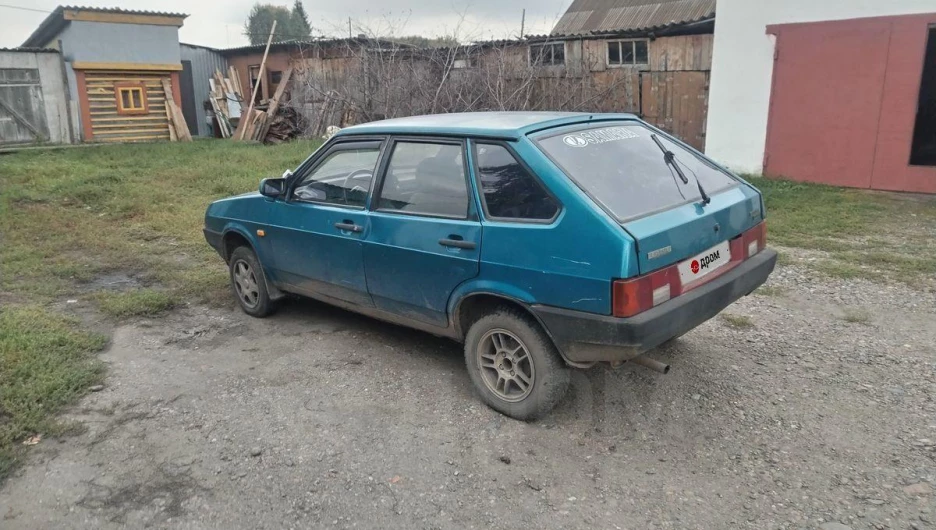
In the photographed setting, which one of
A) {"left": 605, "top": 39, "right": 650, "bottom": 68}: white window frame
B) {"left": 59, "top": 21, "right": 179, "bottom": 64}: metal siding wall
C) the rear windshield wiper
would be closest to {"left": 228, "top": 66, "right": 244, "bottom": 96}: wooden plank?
{"left": 59, "top": 21, "right": 179, "bottom": 64}: metal siding wall

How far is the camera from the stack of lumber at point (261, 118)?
58.8 ft

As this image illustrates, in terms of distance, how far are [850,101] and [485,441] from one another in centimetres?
918

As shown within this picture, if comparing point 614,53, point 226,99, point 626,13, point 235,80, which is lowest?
point 226,99

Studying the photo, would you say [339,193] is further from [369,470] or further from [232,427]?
[369,470]

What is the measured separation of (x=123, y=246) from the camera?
786 cm

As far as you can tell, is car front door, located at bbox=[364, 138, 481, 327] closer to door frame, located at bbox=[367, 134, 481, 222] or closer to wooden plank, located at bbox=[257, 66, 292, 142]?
door frame, located at bbox=[367, 134, 481, 222]

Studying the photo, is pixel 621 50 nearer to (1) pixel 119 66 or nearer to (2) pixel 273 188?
(2) pixel 273 188

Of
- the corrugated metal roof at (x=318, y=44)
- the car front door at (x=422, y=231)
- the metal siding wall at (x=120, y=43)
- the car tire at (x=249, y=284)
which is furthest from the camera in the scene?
the metal siding wall at (x=120, y=43)

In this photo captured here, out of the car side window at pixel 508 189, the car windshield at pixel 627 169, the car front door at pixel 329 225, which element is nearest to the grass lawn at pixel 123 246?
the car front door at pixel 329 225

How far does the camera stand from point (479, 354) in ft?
12.7

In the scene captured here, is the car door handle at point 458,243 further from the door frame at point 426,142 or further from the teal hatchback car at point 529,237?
the door frame at point 426,142

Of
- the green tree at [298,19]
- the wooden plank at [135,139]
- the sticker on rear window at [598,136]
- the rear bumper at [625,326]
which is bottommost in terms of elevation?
the rear bumper at [625,326]

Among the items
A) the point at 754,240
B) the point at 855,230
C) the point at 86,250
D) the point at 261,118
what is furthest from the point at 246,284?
the point at 261,118

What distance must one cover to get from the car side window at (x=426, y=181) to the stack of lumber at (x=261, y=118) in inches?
581
